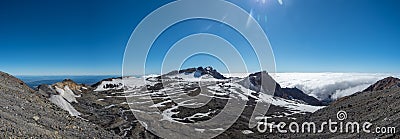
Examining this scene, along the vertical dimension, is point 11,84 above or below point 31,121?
above

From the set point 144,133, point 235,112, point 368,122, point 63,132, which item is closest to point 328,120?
point 368,122

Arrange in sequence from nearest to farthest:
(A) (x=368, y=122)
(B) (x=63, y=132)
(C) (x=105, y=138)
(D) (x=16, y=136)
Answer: (D) (x=16, y=136) → (B) (x=63, y=132) → (C) (x=105, y=138) → (A) (x=368, y=122)

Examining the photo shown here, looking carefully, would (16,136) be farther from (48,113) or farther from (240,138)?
(240,138)

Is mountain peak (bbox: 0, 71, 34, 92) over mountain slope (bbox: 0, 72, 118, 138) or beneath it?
over

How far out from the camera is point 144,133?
70500 mm

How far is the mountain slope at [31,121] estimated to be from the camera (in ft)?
74.0

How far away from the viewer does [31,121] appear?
2756cm

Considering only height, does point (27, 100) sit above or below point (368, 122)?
above

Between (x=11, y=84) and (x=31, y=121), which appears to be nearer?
(x=31, y=121)

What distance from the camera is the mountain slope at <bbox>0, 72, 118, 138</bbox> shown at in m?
22.6

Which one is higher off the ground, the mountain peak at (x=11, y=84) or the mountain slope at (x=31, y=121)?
the mountain peak at (x=11, y=84)

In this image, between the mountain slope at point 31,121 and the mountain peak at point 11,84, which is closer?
the mountain slope at point 31,121

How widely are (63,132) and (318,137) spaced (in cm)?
4830

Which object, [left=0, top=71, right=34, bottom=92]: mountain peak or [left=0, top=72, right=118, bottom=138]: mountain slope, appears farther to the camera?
[left=0, top=71, right=34, bottom=92]: mountain peak
